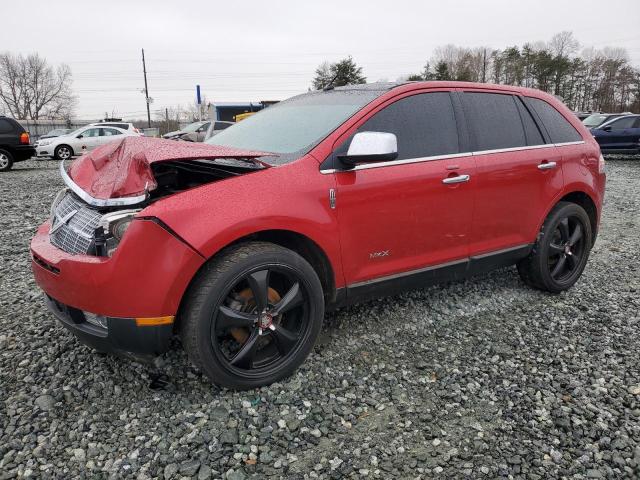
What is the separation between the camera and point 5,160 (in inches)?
539

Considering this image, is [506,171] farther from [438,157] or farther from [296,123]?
[296,123]

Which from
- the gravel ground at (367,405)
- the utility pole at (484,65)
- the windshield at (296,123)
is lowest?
the gravel ground at (367,405)

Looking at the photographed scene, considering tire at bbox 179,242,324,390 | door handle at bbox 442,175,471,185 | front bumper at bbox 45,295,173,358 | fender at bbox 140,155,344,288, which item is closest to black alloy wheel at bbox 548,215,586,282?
door handle at bbox 442,175,471,185

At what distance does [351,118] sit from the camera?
287 centimetres

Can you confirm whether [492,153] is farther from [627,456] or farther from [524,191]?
[627,456]

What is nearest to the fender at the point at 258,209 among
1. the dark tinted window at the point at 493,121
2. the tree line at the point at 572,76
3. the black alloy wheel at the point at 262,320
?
the black alloy wheel at the point at 262,320

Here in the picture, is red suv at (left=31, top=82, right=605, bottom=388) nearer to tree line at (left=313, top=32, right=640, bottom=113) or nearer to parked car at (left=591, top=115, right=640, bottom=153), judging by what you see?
parked car at (left=591, top=115, right=640, bottom=153)

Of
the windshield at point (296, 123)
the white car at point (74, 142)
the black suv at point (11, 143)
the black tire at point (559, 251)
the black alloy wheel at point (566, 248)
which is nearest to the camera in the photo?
the windshield at point (296, 123)

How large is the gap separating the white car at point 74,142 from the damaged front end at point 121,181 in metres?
16.9

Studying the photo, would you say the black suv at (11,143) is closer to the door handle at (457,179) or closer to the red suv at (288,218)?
the red suv at (288,218)

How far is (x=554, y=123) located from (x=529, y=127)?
37 cm

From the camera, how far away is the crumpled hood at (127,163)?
2.29 metres

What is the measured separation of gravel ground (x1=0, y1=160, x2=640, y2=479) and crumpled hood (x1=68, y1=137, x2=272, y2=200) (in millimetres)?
1059

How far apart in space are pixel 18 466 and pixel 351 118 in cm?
243
